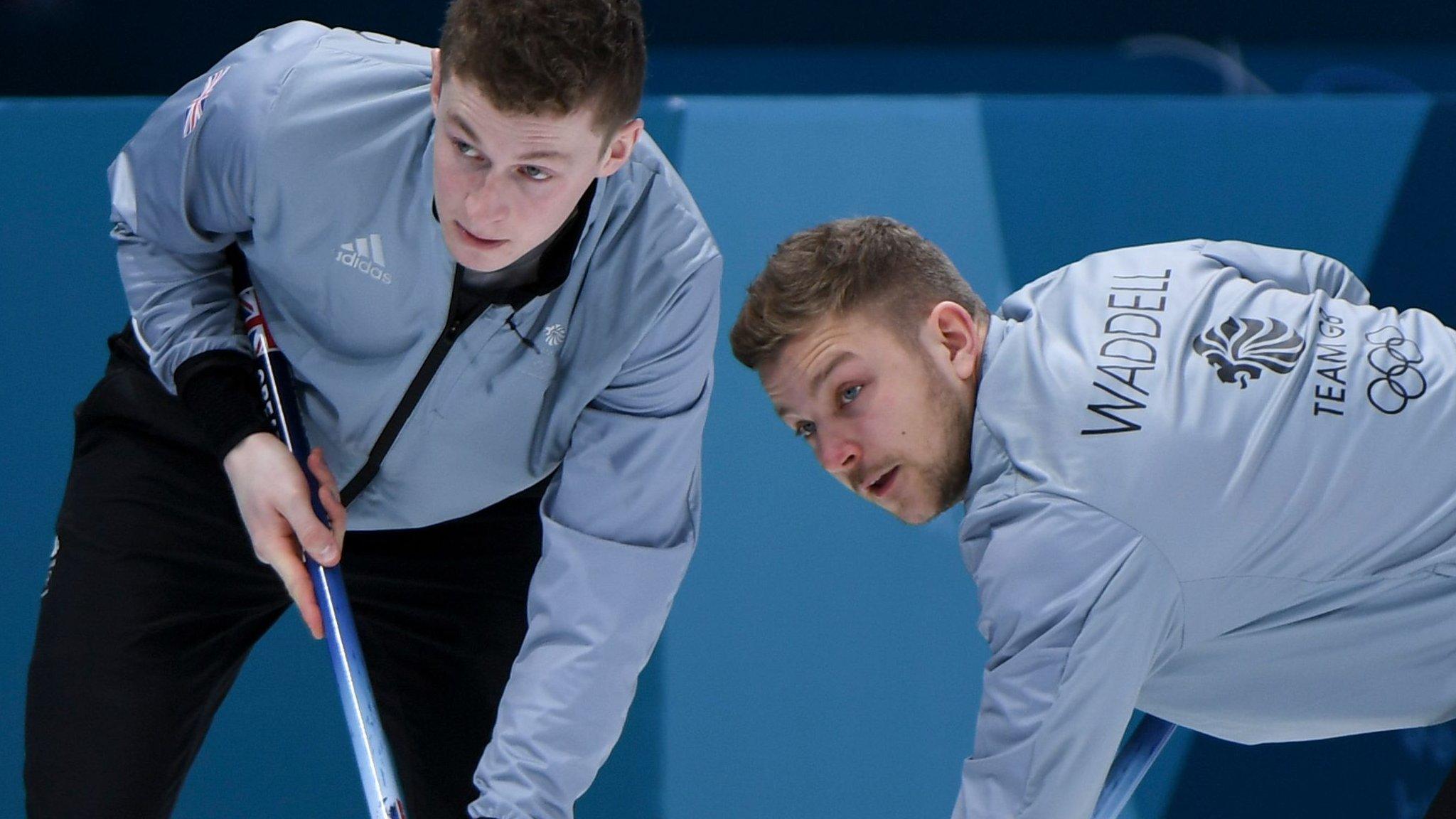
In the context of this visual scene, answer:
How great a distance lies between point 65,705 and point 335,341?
431 mm

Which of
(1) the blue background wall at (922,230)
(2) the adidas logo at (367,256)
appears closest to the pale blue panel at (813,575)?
(1) the blue background wall at (922,230)

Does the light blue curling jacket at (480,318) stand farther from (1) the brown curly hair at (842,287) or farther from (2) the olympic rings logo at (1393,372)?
(2) the olympic rings logo at (1393,372)

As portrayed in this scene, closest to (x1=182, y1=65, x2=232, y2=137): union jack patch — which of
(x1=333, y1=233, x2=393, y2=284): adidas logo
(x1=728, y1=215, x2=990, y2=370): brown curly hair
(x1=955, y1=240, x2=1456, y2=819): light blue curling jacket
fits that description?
(x1=333, y1=233, x2=393, y2=284): adidas logo

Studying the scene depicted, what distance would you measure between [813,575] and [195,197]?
1086mm

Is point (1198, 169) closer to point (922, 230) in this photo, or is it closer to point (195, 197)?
point (922, 230)

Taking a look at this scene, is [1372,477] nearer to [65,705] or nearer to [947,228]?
[947,228]

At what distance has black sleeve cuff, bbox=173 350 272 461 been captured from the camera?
1350 millimetres

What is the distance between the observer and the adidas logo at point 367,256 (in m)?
1.35

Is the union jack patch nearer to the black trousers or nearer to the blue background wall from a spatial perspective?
the black trousers

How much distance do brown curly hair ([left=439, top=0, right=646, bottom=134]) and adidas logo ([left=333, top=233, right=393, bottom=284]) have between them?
0.24m

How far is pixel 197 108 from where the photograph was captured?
1.36 metres

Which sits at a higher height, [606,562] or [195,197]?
[195,197]

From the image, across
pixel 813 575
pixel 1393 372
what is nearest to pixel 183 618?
pixel 813 575

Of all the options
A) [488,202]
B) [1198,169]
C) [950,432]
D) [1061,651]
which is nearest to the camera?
[1061,651]
